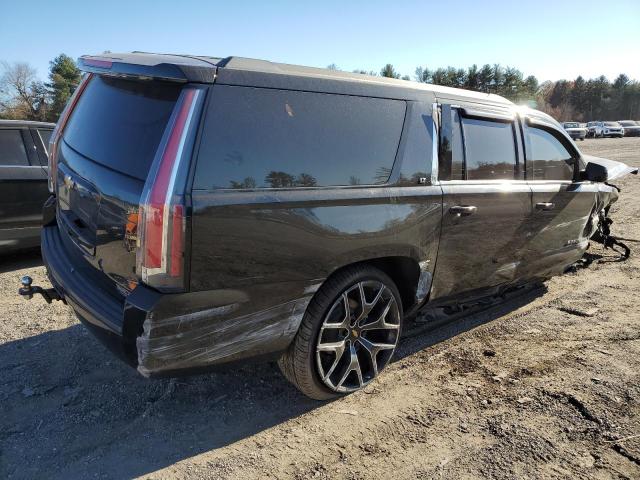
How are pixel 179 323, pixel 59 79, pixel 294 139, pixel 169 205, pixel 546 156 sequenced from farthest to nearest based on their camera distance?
1. pixel 59 79
2. pixel 546 156
3. pixel 294 139
4. pixel 179 323
5. pixel 169 205

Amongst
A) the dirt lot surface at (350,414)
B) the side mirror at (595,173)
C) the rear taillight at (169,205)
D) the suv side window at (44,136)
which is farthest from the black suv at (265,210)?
the suv side window at (44,136)

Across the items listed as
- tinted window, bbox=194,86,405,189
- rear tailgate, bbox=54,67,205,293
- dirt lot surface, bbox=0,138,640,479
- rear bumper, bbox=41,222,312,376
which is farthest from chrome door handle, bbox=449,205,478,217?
rear tailgate, bbox=54,67,205,293

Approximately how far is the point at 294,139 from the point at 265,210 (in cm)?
42

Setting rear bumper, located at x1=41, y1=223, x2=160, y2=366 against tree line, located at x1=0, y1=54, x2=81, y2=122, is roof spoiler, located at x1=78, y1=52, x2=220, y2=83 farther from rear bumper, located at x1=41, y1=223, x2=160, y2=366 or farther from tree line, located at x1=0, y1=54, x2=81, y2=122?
tree line, located at x1=0, y1=54, x2=81, y2=122

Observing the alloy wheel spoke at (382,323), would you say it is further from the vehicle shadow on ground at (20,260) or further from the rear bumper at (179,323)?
the vehicle shadow on ground at (20,260)

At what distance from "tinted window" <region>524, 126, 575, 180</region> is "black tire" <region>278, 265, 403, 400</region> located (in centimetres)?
200

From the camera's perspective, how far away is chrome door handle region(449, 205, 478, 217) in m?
3.15

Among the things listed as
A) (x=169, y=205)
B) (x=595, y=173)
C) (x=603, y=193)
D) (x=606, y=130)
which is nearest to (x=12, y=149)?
(x=169, y=205)

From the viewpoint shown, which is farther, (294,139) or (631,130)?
(631,130)

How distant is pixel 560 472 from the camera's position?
237 cm

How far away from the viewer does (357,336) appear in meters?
2.92

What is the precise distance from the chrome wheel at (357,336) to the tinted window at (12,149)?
4350 millimetres

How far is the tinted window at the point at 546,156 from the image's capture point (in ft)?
A: 12.9

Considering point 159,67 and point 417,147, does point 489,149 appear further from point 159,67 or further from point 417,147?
point 159,67
